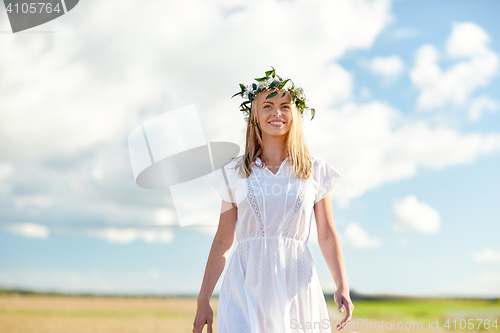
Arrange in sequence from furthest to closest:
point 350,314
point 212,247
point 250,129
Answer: point 250,129
point 212,247
point 350,314

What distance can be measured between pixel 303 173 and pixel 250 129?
0.49 m

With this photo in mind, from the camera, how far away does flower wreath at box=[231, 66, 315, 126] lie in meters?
3.02

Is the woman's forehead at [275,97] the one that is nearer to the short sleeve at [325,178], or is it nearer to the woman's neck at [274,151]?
the woman's neck at [274,151]

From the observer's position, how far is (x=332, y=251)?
2807 millimetres

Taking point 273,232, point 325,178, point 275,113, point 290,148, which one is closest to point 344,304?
point 273,232

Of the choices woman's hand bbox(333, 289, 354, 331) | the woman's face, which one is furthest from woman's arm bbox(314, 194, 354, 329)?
the woman's face

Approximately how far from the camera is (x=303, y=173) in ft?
9.37

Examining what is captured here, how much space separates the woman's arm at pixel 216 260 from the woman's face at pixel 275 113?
0.55m

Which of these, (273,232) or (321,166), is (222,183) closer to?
(273,232)

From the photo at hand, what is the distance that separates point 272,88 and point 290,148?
0.42m

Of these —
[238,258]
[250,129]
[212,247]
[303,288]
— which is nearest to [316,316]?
[303,288]

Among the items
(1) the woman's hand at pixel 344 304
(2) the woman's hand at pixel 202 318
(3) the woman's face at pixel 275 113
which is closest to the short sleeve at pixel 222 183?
(3) the woman's face at pixel 275 113

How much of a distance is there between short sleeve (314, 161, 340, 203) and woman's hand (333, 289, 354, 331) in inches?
23.0

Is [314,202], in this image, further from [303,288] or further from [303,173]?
[303,288]
